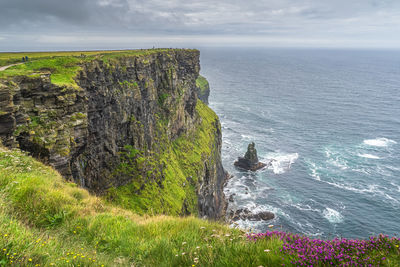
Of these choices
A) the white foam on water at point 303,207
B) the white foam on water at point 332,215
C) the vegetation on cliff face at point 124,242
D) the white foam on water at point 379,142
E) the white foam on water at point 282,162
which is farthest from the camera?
the white foam on water at point 379,142

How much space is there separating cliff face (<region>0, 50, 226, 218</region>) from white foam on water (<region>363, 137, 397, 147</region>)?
63.2 meters

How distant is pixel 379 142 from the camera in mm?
97812

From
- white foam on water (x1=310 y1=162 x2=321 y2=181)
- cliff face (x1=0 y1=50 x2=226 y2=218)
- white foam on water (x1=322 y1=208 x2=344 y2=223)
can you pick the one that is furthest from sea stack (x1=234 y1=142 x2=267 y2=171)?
white foam on water (x1=322 y1=208 x2=344 y2=223)

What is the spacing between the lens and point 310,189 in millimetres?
71875

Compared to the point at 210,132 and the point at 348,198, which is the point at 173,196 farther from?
the point at 348,198

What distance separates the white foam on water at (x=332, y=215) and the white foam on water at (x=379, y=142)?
50.1 m

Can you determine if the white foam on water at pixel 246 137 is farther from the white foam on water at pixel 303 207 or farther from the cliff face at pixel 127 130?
the white foam on water at pixel 303 207

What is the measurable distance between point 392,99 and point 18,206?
202118 mm

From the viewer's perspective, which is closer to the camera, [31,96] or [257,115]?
[31,96]

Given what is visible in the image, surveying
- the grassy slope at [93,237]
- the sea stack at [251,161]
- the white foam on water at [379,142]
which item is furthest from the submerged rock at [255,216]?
the white foam on water at [379,142]

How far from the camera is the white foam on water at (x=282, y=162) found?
8406 centimetres

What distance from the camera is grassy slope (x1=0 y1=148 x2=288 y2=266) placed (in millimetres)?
5727

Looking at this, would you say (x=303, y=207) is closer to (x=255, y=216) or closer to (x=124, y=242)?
(x=255, y=216)

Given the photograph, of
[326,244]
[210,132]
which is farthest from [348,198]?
[326,244]
